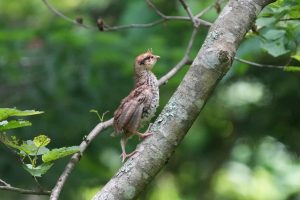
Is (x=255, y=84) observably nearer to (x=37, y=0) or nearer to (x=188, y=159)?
(x=188, y=159)

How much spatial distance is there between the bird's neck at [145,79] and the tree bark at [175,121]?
0.75 metres

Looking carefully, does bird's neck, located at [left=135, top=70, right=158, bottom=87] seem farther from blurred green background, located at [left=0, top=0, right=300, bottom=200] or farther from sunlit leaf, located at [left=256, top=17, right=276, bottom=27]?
blurred green background, located at [left=0, top=0, right=300, bottom=200]

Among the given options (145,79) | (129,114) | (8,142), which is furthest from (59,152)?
(145,79)

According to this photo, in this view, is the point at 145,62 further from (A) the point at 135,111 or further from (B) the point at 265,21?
(B) the point at 265,21

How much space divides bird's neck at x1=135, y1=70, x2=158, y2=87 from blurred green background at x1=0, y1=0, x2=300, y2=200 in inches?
103

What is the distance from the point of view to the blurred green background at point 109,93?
6992 millimetres

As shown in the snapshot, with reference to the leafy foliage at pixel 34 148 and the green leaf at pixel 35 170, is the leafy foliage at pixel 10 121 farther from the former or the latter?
the green leaf at pixel 35 170

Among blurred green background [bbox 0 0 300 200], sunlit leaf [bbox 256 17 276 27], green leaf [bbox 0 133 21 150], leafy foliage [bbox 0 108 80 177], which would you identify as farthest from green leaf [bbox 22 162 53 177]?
blurred green background [bbox 0 0 300 200]

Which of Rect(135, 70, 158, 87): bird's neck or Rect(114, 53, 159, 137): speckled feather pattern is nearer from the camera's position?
Rect(114, 53, 159, 137): speckled feather pattern

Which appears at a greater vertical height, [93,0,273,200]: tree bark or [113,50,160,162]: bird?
[93,0,273,200]: tree bark

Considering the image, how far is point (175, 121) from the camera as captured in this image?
9.83ft

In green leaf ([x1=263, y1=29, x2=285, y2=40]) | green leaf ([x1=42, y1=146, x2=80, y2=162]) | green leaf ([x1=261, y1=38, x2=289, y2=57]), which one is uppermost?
green leaf ([x1=42, y1=146, x2=80, y2=162])

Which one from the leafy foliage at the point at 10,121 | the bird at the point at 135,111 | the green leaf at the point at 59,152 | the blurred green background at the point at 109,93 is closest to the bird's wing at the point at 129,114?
the bird at the point at 135,111

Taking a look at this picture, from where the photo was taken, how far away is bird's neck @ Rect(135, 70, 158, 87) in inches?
150
